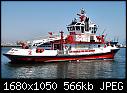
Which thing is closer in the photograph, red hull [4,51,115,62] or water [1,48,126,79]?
water [1,48,126,79]

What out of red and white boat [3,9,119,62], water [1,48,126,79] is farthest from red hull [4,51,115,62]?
water [1,48,126,79]

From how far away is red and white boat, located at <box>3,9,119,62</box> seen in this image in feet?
98.0

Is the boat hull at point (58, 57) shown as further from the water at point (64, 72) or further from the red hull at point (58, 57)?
the water at point (64, 72)

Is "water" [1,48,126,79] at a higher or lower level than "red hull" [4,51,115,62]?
higher

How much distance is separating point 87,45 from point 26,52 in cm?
861

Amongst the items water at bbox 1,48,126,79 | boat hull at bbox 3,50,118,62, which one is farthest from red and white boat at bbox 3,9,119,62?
water at bbox 1,48,126,79

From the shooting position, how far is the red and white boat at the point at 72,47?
29859 millimetres

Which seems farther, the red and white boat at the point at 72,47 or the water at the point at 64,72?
the red and white boat at the point at 72,47

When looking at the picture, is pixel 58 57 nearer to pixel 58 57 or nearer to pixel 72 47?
pixel 58 57

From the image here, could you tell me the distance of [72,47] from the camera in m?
33.2

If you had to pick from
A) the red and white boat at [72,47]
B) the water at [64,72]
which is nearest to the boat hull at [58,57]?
the red and white boat at [72,47]

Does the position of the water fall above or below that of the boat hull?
above

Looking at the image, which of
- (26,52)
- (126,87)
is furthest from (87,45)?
(126,87)

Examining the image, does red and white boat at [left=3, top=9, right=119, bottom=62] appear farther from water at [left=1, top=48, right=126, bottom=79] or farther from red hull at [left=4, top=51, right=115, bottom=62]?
water at [left=1, top=48, right=126, bottom=79]
